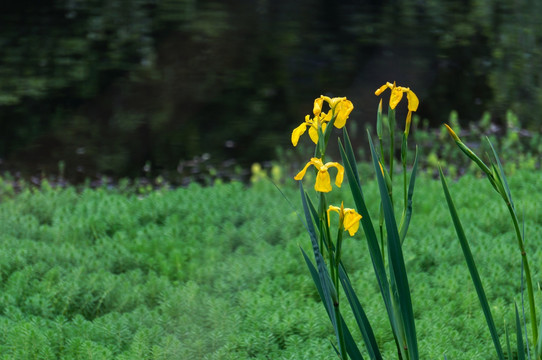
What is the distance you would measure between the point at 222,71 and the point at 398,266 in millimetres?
5572

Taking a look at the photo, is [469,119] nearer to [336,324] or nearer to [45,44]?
[45,44]

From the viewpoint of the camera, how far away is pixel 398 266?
4.39 ft

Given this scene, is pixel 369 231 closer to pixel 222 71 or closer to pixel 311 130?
pixel 311 130

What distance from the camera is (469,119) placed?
6.21 meters

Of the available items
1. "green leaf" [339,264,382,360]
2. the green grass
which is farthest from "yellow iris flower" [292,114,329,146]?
the green grass

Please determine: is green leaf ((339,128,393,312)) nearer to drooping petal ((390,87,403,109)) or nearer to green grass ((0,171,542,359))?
drooping petal ((390,87,403,109))

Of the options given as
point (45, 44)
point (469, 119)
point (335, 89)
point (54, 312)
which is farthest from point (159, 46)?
point (54, 312)

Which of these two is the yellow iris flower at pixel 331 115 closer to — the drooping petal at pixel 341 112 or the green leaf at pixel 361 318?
the drooping petal at pixel 341 112

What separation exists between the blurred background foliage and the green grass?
6.46ft

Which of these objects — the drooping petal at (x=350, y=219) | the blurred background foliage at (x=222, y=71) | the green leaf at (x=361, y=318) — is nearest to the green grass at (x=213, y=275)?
the green leaf at (x=361, y=318)

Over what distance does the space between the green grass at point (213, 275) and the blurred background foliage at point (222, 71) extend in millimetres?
1968

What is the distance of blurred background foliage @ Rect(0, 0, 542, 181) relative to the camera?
5.88 metres

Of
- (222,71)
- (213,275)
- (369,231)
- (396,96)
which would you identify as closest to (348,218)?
(369,231)

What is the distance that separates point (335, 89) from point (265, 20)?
4.57 feet
